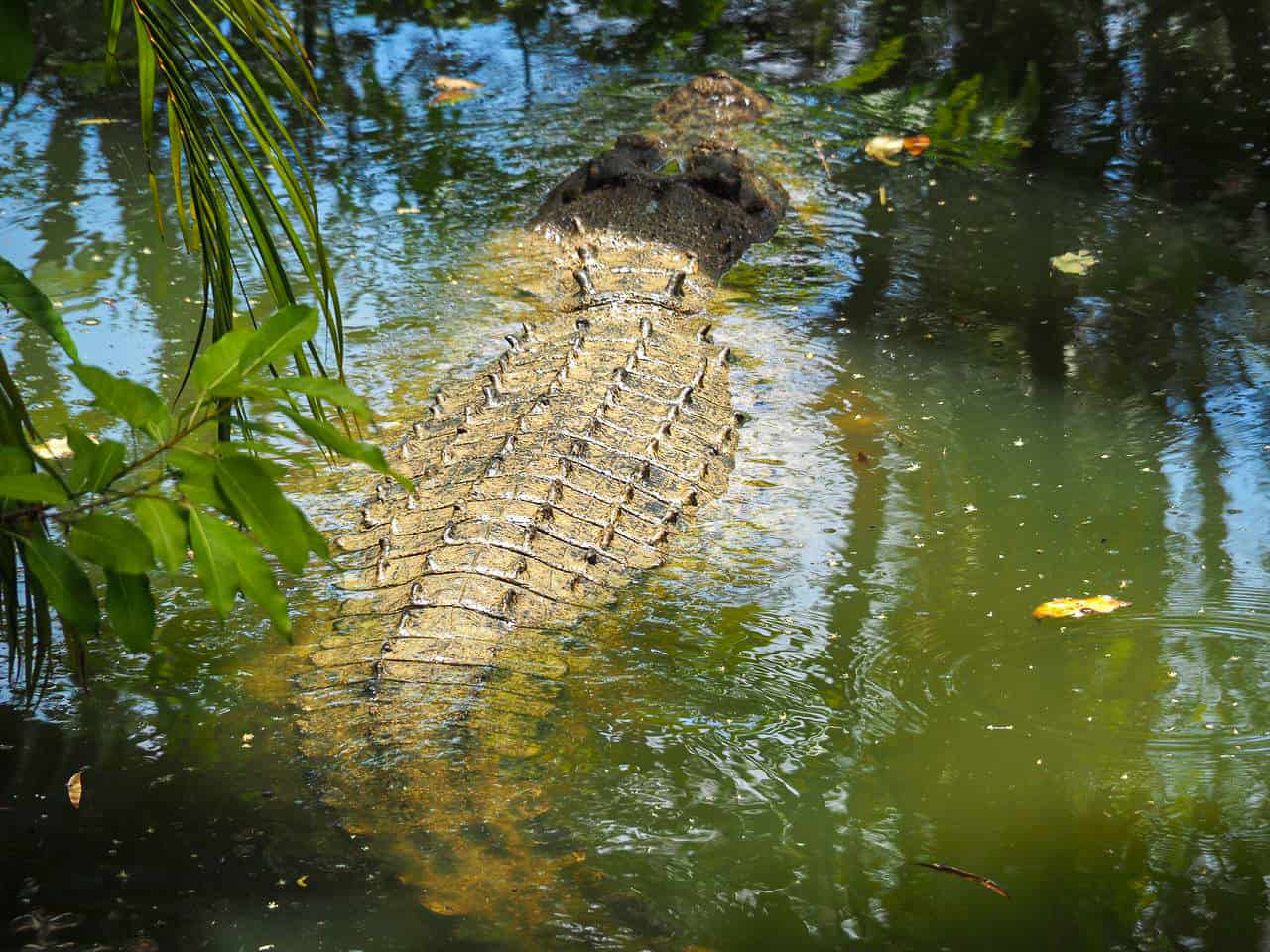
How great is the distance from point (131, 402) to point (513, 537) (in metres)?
2.60

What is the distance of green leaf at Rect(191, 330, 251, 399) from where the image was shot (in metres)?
1.16

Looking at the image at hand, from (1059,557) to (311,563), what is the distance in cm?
234

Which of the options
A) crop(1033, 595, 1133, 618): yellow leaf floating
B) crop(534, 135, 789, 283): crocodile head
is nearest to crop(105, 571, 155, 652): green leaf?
crop(1033, 595, 1133, 618): yellow leaf floating

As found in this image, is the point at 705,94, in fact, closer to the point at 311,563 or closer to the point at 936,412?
the point at 936,412

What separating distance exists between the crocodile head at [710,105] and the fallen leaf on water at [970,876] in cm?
579

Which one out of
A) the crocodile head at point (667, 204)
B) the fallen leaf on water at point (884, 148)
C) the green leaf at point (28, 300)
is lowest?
the crocodile head at point (667, 204)

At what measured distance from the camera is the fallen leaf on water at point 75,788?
9.92 feet

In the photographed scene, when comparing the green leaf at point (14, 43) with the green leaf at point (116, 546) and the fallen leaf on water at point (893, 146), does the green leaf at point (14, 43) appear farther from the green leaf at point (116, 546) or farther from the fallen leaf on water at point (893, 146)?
the fallen leaf on water at point (893, 146)

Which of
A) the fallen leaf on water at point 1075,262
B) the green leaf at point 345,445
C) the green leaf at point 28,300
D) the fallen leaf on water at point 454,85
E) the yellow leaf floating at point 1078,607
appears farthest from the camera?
the fallen leaf on water at point 454,85

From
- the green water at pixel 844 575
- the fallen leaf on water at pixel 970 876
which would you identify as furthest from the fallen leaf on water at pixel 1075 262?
the fallen leaf on water at pixel 970 876

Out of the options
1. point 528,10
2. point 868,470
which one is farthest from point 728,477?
point 528,10

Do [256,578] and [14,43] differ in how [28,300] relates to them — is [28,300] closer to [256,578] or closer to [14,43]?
[14,43]

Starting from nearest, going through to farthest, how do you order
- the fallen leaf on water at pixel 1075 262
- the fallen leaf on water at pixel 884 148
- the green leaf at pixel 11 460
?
the green leaf at pixel 11 460
the fallen leaf on water at pixel 1075 262
the fallen leaf on water at pixel 884 148

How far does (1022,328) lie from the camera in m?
5.74
